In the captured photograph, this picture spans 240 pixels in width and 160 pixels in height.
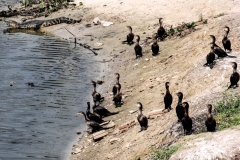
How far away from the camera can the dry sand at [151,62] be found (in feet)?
51.4

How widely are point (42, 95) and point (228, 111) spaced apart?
10239mm

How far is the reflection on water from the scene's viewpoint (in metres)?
17.1

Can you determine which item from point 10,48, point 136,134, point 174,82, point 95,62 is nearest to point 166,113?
point 136,134

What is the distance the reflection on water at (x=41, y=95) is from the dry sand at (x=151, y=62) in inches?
40.3

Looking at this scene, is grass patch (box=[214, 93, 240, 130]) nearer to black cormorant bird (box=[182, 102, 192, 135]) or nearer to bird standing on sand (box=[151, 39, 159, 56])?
black cormorant bird (box=[182, 102, 192, 135])

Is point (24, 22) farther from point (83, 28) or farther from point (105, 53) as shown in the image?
point (105, 53)

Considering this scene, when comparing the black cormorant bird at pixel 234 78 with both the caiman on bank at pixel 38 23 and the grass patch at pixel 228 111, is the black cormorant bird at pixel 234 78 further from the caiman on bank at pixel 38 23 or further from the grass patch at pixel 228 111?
the caiman on bank at pixel 38 23

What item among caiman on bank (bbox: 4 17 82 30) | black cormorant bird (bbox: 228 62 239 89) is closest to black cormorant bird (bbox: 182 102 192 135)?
black cormorant bird (bbox: 228 62 239 89)

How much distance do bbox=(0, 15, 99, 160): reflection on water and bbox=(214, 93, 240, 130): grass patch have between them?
5742mm

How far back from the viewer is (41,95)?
21656 millimetres

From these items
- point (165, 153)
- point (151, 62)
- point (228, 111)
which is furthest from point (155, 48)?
point (165, 153)

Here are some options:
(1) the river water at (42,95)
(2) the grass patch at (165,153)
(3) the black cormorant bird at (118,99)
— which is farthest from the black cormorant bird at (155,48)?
(2) the grass patch at (165,153)

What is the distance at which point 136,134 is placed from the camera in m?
16.0

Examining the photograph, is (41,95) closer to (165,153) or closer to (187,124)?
(187,124)
